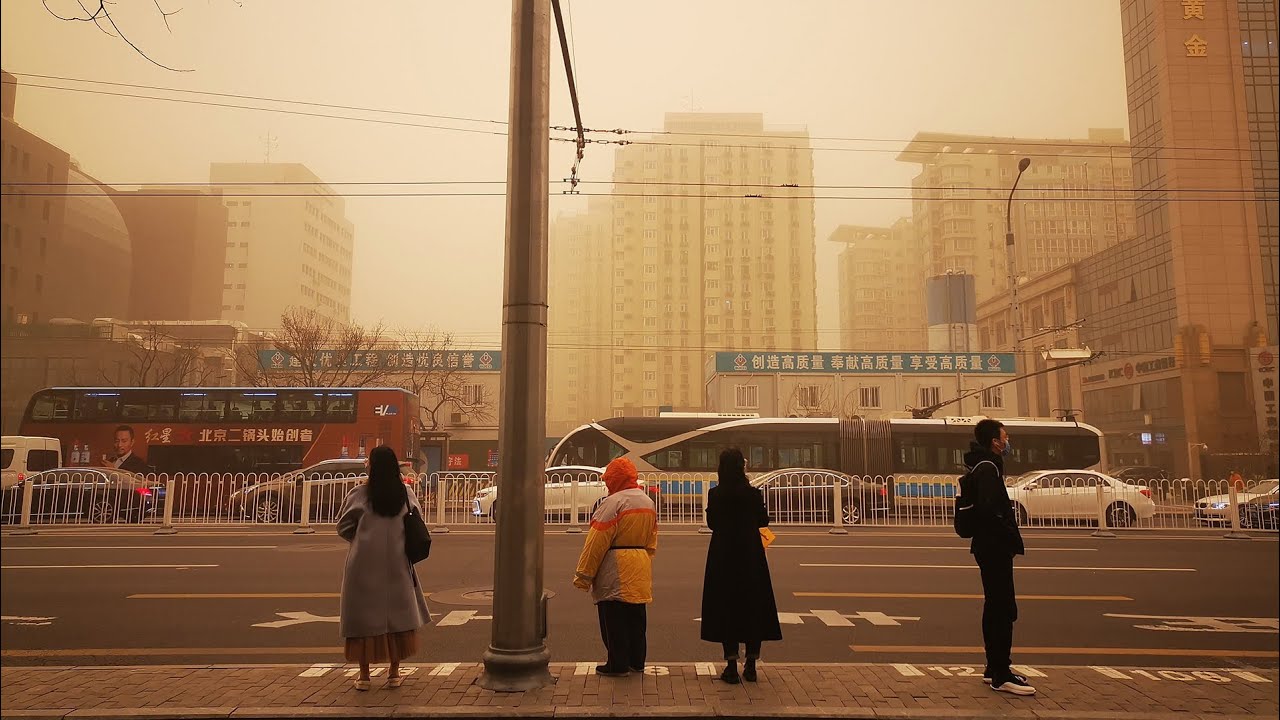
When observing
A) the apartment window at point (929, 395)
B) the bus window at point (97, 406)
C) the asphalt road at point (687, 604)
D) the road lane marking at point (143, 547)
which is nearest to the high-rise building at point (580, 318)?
the apartment window at point (929, 395)

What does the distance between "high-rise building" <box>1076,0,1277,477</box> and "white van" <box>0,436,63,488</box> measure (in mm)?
26462

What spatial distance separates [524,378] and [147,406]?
24.5m

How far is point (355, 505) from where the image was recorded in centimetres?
519

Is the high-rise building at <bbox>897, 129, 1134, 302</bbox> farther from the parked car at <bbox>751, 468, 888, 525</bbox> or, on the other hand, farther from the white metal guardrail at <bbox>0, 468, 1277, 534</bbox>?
the parked car at <bbox>751, 468, 888, 525</bbox>

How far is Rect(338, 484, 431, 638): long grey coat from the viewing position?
503cm

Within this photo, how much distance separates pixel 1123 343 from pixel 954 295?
485 inches

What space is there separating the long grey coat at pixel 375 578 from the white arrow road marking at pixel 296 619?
9.36 ft

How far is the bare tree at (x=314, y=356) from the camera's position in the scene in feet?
150

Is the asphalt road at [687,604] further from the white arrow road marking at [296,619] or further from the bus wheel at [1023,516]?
the bus wheel at [1023,516]

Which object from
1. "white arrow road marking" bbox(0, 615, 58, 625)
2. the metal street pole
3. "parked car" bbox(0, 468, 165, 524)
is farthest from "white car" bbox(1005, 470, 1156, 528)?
"parked car" bbox(0, 468, 165, 524)

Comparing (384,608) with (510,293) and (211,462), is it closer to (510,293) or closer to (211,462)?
(510,293)

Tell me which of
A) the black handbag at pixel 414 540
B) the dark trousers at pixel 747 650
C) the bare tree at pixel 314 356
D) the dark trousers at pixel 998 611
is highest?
the bare tree at pixel 314 356

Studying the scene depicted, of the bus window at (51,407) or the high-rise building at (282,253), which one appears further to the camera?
the high-rise building at (282,253)

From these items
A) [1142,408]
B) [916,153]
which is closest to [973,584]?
[1142,408]
